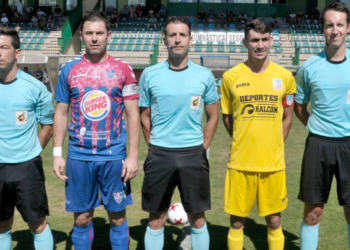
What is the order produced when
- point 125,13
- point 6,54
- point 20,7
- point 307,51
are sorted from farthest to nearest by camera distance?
point 20,7, point 125,13, point 307,51, point 6,54

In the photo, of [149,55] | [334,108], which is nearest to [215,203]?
[334,108]

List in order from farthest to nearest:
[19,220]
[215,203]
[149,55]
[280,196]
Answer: [149,55], [215,203], [19,220], [280,196]

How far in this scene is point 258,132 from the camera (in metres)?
3.82

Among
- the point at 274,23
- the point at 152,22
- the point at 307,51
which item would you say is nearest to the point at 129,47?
the point at 152,22

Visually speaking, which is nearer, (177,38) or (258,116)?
(177,38)

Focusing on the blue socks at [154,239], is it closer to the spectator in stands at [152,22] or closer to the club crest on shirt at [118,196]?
the club crest on shirt at [118,196]

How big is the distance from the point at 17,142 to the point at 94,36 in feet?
3.41

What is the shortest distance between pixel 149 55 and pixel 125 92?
1867cm

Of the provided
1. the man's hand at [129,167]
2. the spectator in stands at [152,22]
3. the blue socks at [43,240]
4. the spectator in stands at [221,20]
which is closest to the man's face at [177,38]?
the man's hand at [129,167]

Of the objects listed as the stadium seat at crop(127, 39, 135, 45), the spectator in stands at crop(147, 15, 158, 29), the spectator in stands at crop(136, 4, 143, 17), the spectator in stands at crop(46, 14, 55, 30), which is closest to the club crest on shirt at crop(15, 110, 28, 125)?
the stadium seat at crop(127, 39, 135, 45)

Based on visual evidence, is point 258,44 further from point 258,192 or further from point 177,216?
point 177,216

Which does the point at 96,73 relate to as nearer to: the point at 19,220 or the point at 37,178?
the point at 37,178

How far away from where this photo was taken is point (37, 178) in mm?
3754

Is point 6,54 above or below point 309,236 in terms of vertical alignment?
above
